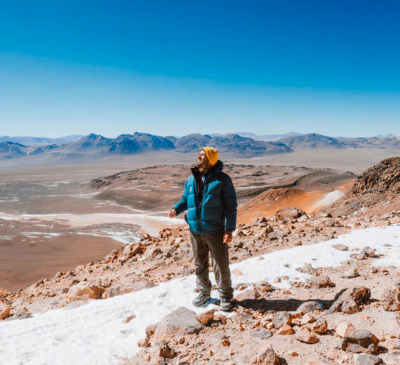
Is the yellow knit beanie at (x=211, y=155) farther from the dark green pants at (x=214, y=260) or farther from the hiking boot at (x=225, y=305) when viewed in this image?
the hiking boot at (x=225, y=305)

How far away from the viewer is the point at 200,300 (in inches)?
127

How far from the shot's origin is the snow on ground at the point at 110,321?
8.49 ft

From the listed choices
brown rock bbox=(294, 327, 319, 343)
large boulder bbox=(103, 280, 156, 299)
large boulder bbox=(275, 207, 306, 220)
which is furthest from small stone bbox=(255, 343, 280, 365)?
large boulder bbox=(275, 207, 306, 220)

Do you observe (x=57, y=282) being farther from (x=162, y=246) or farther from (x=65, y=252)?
(x=65, y=252)

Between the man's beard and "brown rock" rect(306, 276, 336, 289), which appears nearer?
the man's beard

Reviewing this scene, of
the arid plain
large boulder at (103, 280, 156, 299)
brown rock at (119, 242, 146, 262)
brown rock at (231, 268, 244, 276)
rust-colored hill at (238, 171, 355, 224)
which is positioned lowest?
the arid plain

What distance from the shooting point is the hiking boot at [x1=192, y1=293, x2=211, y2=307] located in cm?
322

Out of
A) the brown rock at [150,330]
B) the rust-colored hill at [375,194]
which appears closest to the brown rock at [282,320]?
the brown rock at [150,330]

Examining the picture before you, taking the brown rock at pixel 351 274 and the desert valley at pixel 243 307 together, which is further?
the brown rock at pixel 351 274

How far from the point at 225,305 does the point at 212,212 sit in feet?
3.32

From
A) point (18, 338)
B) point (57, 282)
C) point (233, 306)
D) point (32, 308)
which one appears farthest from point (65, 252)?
point (233, 306)

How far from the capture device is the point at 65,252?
14.3 metres

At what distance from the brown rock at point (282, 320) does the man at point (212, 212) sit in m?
0.54

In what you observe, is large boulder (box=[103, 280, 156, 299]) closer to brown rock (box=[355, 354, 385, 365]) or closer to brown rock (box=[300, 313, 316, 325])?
brown rock (box=[300, 313, 316, 325])
